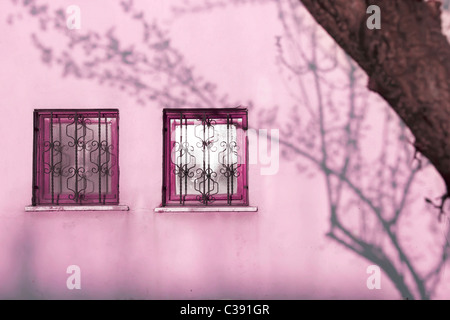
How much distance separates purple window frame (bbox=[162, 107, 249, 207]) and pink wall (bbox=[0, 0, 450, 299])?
17cm

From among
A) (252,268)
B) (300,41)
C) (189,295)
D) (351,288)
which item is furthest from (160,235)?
(300,41)

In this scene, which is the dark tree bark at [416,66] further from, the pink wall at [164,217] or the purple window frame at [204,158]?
the purple window frame at [204,158]

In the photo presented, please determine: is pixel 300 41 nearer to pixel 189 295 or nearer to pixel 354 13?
pixel 354 13

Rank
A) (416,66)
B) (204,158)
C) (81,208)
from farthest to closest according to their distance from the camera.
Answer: (204,158) < (81,208) < (416,66)

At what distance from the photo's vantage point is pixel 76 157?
487 centimetres

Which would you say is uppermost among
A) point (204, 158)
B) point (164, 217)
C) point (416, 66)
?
point (416, 66)

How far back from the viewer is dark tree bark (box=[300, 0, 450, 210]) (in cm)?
221

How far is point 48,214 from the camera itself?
4785mm

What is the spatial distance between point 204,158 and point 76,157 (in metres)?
1.66

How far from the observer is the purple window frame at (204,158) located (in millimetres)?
4855

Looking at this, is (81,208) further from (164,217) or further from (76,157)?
(164,217)

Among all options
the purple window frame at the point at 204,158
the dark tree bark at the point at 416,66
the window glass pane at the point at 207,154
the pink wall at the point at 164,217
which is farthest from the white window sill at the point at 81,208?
the dark tree bark at the point at 416,66

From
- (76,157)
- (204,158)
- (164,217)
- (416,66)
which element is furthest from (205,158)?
(416,66)

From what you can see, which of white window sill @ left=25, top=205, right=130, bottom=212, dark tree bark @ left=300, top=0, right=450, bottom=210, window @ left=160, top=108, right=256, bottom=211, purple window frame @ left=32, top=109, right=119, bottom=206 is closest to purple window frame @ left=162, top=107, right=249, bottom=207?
window @ left=160, top=108, right=256, bottom=211
